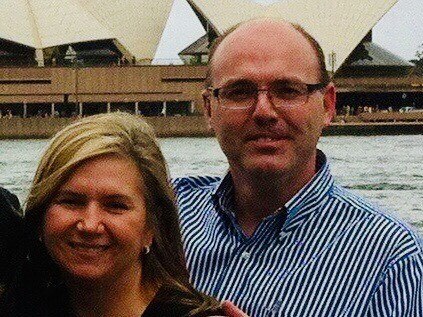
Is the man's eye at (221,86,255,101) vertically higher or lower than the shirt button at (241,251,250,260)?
higher

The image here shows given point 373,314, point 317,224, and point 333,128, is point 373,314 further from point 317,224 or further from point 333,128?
point 333,128

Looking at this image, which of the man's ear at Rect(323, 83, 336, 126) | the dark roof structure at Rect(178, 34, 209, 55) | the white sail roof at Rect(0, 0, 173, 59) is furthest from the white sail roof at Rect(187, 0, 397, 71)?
the man's ear at Rect(323, 83, 336, 126)

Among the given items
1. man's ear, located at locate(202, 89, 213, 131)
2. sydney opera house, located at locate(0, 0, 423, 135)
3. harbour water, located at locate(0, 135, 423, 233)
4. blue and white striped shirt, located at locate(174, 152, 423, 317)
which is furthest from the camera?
sydney opera house, located at locate(0, 0, 423, 135)

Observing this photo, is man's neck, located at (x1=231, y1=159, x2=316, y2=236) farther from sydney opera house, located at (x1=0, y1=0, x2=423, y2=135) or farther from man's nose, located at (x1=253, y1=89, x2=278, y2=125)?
sydney opera house, located at (x1=0, y1=0, x2=423, y2=135)

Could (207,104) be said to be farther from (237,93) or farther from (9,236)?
(9,236)

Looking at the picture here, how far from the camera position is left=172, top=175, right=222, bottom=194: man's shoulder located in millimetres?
1966

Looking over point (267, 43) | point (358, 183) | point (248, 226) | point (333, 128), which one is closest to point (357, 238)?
point (248, 226)

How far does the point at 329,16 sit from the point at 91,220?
2839cm

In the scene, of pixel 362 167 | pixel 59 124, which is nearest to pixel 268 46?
pixel 362 167

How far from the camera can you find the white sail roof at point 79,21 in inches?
1112

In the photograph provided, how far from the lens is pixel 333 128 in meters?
25.1

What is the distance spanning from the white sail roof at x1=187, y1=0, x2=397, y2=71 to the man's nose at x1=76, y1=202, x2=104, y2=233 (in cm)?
2660

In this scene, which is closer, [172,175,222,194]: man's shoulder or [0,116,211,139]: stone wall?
[172,175,222,194]: man's shoulder

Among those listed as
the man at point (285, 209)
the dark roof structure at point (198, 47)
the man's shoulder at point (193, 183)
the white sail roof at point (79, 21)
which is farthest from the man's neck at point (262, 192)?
the dark roof structure at point (198, 47)
